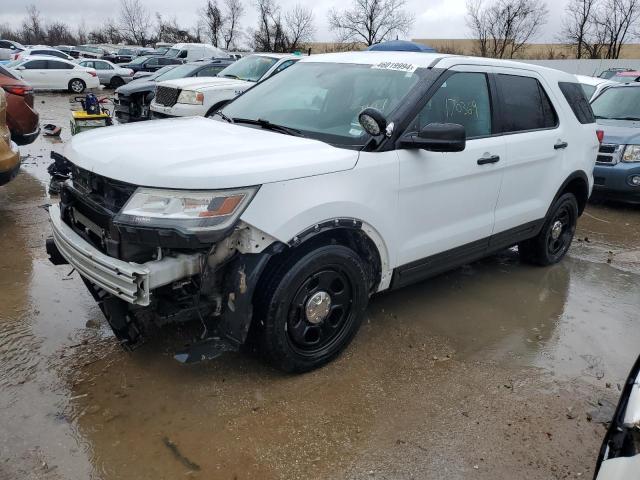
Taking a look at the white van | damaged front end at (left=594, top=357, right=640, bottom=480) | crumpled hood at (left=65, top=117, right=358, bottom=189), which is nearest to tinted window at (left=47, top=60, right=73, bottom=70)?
the white van

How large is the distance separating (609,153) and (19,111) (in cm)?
800

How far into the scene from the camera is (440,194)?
3.69 m

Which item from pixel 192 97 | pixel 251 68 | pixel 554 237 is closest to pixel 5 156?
pixel 192 97

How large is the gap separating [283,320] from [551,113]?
10.6 ft

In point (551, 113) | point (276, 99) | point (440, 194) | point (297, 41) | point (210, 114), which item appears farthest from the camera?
Result: point (297, 41)

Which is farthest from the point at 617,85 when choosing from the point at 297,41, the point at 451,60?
the point at 297,41

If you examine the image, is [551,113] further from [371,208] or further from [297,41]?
[297,41]

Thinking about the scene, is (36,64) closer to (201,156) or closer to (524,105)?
(524,105)

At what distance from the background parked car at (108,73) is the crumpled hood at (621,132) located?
2298cm

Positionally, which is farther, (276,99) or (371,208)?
(276,99)

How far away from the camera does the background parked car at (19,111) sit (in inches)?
271

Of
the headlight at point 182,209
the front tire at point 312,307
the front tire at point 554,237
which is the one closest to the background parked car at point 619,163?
the front tire at point 554,237

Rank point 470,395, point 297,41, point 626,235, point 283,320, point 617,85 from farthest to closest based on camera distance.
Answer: point 297,41, point 617,85, point 626,235, point 470,395, point 283,320

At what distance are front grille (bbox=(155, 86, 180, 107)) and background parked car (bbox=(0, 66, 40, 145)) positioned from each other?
9.46ft
